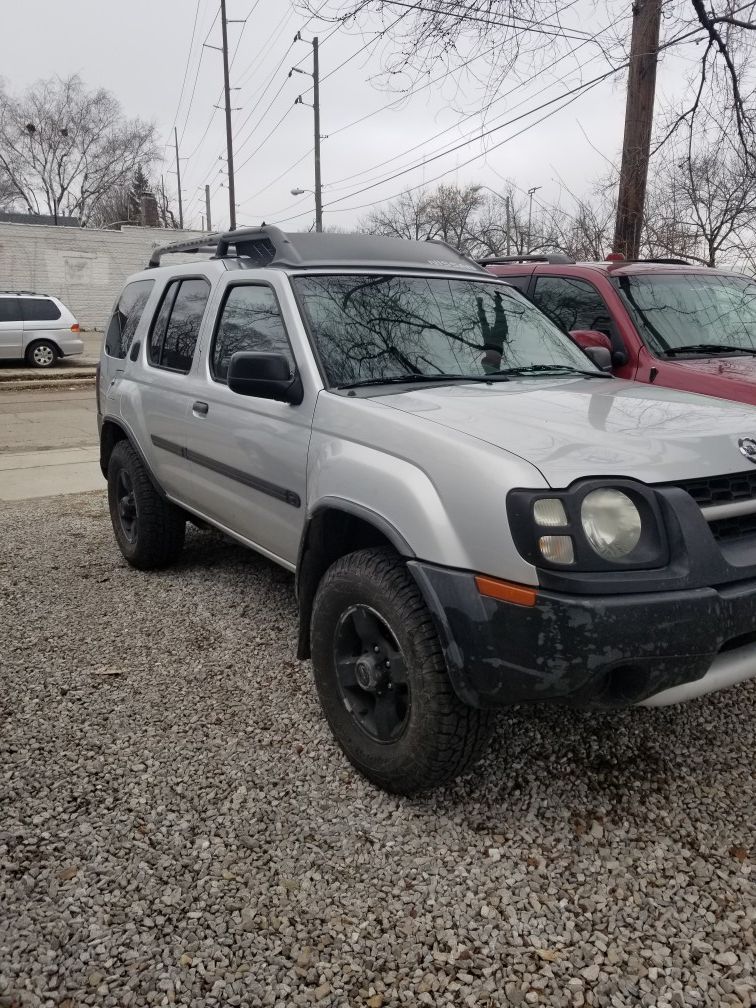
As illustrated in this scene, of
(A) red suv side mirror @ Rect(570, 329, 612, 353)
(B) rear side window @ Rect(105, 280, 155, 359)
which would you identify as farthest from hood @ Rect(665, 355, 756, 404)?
(B) rear side window @ Rect(105, 280, 155, 359)

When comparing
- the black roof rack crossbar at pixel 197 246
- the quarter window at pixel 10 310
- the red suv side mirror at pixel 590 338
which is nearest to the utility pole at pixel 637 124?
the red suv side mirror at pixel 590 338

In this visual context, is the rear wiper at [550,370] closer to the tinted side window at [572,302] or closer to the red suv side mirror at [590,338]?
the red suv side mirror at [590,338]

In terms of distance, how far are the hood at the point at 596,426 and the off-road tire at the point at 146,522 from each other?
238cm

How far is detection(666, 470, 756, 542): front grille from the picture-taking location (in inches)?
93.9

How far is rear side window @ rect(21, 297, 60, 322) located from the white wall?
922 cm

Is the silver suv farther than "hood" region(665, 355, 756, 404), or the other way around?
"hood" region(665, 355, 756, 404)

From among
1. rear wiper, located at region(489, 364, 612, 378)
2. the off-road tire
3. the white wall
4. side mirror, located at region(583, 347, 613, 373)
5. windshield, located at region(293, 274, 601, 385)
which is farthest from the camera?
the white wall

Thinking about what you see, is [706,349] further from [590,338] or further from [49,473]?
[49,473]

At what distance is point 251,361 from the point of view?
10.2 feet

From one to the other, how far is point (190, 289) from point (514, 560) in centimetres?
299

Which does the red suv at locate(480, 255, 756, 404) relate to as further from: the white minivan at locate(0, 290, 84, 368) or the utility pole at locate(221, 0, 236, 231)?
the utility pole at locate(221, 0, 236, 231)

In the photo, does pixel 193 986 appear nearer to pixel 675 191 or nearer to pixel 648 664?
pixel 648 664

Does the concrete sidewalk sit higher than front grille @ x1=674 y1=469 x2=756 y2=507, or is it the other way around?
front grille @ x1=674 y1=469 x2=756 y2=507

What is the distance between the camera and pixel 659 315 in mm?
5492
